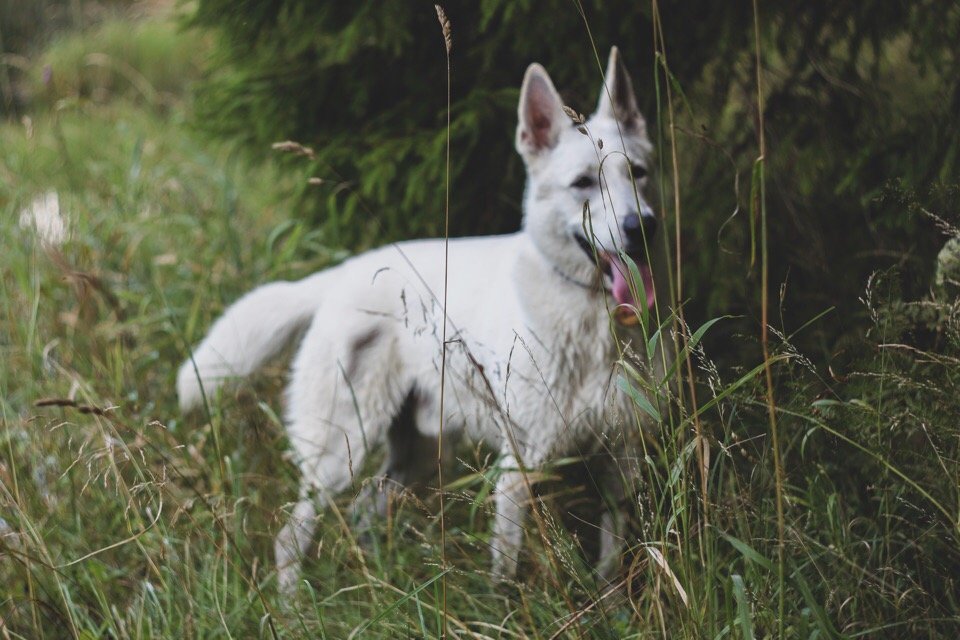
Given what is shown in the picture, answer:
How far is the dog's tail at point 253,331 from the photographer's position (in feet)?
9.91

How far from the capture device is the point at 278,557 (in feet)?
8.58

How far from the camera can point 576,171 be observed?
2646mm

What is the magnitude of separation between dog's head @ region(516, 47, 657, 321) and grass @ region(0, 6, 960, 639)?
1.33 feet

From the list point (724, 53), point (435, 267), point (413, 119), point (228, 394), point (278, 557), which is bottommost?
point (278, 557)

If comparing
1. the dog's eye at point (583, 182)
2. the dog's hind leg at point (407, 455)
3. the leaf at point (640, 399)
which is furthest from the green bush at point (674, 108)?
the leaf at point (640, 399)

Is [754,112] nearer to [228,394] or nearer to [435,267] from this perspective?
[435,267]

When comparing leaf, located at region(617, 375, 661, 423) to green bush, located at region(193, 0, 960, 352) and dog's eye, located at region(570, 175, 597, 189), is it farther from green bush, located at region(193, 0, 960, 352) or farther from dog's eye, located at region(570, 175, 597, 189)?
green bush, located at region(193, 0, 960, 352)

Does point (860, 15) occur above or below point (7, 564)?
above

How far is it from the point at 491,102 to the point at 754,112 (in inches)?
37.1

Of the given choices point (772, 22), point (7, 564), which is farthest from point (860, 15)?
point (7, 564)

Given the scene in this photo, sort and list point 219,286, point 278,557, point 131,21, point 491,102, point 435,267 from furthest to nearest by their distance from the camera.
→ 1. point 131,21
2. point 219,286
3. point 491,102
4. point 435,267
5. point 278,557

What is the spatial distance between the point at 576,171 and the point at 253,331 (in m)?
1.20

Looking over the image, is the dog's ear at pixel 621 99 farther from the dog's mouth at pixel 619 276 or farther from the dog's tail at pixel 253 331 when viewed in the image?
the dog's tail at pixel 253 331

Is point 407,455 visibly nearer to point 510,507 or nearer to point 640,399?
point 510,507
